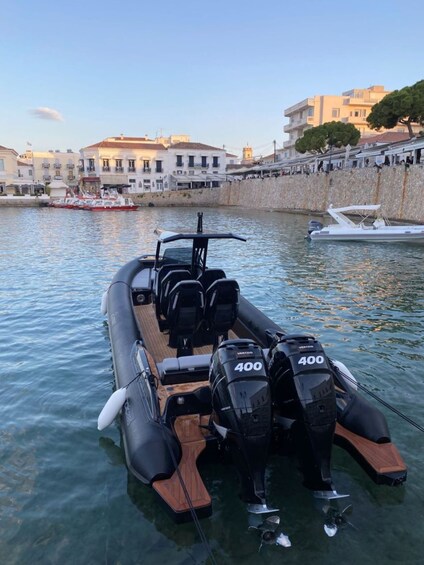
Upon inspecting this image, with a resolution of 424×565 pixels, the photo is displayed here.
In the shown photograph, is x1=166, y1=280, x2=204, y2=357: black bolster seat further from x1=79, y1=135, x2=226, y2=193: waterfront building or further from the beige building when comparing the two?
x1=79, y1=135, x2=226, y2=193: waterfront building

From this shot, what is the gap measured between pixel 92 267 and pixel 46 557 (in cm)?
1474

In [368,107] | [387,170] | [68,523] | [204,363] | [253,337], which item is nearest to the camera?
[68,523]

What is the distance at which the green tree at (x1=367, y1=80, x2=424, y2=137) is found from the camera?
34438 mm

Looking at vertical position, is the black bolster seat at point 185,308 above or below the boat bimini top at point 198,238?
below

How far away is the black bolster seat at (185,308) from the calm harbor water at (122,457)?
1524mm

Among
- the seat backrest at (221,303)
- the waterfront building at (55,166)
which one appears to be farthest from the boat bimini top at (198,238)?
the waterfront building at (55,166)

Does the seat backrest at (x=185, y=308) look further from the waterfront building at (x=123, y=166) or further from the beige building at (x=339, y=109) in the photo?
the waterfront building at (x=123, y=166)

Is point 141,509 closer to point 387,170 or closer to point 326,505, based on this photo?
point 326,505

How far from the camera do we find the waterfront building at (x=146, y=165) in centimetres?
8025

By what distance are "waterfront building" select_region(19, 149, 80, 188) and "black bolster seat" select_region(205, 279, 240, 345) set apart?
87740 millimetres

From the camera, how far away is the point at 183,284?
17.7ft

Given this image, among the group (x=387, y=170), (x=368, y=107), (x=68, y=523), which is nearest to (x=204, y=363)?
(x=68, y=523)

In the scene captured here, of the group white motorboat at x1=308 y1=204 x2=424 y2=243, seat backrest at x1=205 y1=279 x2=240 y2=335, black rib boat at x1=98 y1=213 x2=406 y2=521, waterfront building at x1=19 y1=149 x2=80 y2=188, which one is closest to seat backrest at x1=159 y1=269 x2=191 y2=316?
seat backrest at x1=205 y1=279 x2=240 y2=335

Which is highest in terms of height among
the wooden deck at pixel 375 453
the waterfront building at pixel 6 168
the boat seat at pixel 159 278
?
the waterfront building at pixel 6 168
